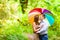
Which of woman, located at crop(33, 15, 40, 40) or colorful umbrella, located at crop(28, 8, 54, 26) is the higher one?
colorful umbrella, located at crop(28, 8, 54, 26)

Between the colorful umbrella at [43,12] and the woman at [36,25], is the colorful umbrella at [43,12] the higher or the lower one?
the higher one

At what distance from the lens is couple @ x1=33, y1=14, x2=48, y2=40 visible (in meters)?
3.13

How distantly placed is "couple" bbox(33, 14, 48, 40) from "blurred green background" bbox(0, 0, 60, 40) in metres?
0.07

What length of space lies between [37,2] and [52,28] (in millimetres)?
340

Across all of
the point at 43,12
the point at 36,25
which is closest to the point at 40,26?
the point at 36,25

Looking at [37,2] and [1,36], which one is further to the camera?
[37,2]

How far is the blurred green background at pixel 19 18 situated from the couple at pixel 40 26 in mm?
74

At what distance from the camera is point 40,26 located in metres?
3.13

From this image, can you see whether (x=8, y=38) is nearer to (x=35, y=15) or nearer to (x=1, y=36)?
(x=1, y=36)

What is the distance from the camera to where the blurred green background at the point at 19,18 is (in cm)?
315

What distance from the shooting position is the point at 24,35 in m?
3.17

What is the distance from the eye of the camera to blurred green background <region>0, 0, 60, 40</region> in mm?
3150

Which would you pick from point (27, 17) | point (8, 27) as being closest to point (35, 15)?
point (27, 17)

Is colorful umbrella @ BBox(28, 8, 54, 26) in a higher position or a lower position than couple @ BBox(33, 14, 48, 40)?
higher
